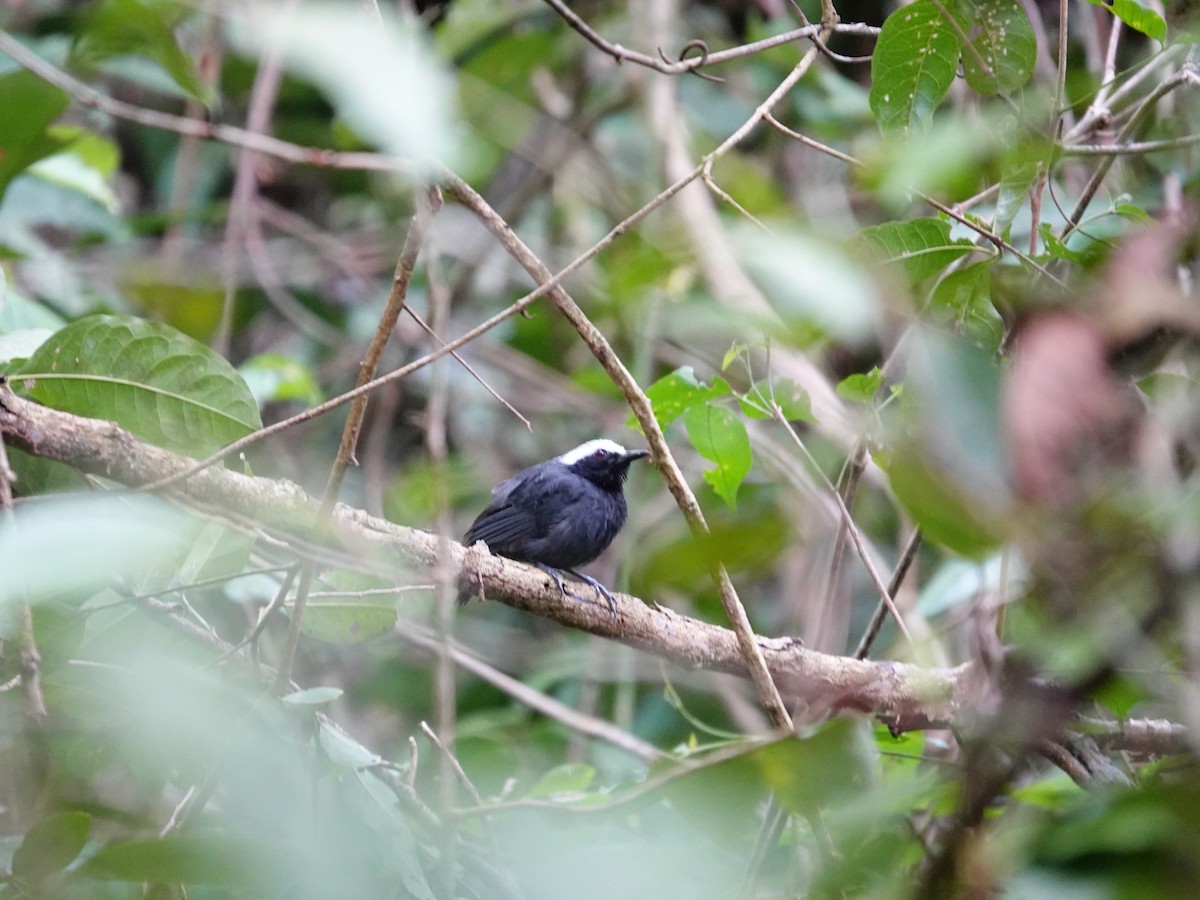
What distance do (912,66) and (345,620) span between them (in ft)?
5.84

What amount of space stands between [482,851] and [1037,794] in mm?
1287

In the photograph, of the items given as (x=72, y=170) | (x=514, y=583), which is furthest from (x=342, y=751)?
(x=72, y=170)

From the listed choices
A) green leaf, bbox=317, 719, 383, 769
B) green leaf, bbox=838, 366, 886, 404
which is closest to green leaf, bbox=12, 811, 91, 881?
green leaf, bbox=317, 719, 383, 769

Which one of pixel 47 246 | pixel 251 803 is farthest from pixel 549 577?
pixel 47 246

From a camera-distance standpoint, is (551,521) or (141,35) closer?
(141,35)

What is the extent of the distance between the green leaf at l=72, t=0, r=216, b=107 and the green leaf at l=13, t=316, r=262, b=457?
1.94 ft

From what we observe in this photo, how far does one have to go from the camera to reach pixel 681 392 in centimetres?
262

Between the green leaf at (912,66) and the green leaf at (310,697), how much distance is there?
1650 mm

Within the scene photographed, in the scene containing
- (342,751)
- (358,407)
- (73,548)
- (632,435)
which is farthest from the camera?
(632,435)

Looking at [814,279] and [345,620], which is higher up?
[814,279]

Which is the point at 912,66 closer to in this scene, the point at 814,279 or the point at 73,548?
the point at 814,279

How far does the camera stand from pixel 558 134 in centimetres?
577

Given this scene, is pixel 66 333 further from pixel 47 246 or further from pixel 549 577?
pixel 47 246

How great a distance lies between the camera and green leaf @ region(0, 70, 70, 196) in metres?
3.33
